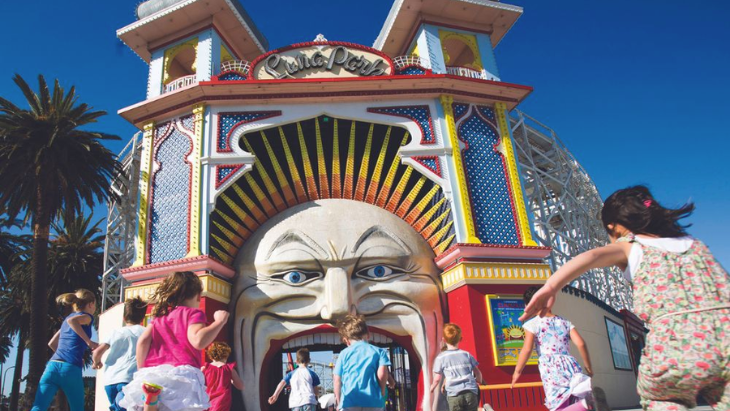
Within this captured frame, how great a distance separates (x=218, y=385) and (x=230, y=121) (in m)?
7.84

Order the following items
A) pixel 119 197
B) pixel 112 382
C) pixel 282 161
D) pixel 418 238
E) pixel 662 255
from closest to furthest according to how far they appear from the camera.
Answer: pixel 662 255, pixel 112 382, pixel 418 238, pixel 282 161, pixel 119 197

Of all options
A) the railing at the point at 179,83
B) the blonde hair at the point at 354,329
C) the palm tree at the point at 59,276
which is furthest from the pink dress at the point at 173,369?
the palm tree at the point at 59,276

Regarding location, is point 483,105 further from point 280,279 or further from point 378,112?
point 280,279

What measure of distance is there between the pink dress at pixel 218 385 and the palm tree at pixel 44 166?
9.24 metres

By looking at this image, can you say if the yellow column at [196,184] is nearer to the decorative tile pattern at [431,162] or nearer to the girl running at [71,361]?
the decorative tile pattern at [431,162]

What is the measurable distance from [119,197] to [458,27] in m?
10.8

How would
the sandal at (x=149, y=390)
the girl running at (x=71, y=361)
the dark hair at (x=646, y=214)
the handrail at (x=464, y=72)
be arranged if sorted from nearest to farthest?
the dark hair at (x=646, y=214) < the sandal at (x=149, y=390) < the girl running at (x=71, y=361) < the handrail at (x=464, y=72)

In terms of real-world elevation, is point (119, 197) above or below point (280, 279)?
above

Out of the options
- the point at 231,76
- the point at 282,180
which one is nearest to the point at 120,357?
the point at 282,180

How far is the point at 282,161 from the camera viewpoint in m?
12.8

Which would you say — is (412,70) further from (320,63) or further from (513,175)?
(513,175)

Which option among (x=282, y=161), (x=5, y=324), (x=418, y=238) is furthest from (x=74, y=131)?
(x=5, y=324)

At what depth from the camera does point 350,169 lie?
1234cm

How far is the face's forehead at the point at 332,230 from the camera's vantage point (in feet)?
36.7
